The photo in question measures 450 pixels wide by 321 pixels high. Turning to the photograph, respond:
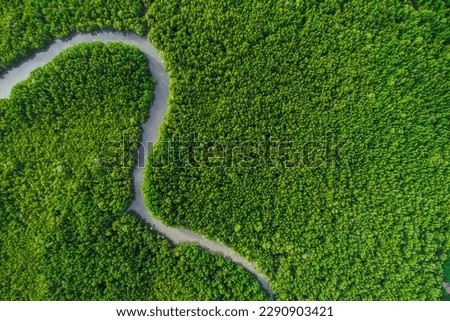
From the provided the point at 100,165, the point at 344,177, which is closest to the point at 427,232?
the point at 344,177

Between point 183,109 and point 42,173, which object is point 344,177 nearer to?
point 183,109

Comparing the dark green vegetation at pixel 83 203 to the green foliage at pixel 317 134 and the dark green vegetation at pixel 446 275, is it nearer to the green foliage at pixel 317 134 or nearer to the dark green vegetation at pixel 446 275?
the green foliage at pixel 317 134

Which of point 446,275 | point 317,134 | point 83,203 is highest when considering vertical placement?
point 317,134

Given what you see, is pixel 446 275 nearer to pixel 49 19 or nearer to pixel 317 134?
pixel 317 134

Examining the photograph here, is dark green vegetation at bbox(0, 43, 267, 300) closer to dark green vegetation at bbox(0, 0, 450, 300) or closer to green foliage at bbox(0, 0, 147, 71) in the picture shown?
green foliage at bbox(0, 0, 147, 71)

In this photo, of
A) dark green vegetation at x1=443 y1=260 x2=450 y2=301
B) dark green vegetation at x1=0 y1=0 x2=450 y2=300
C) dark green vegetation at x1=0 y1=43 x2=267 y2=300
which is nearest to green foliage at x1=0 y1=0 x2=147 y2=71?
dark green vegetation at x1=0 y1=0 x2=450 y2=300

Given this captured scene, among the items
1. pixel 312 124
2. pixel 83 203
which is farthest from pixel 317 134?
pixel 83 203

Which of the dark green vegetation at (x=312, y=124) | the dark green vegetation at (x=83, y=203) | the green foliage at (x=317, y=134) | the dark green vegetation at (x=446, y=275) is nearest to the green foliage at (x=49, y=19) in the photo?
the dark green vegetation at (x=312, y=124)
